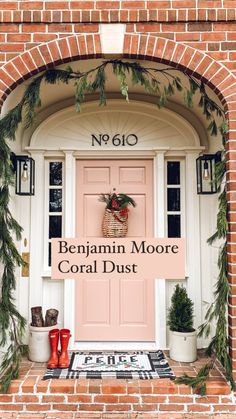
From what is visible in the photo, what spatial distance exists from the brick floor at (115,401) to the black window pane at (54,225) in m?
1.58

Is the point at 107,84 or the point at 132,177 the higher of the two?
the point at 107,84

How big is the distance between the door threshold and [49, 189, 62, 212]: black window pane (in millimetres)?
1471

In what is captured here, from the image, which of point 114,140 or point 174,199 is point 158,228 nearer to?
point 174,199

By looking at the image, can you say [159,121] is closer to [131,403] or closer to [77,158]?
[77,158]

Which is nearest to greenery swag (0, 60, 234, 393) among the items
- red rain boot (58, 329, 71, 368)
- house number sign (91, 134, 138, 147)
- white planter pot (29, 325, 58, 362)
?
white planter pot (29, 325, 58, 362)

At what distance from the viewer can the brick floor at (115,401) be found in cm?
280

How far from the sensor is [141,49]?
114 inches

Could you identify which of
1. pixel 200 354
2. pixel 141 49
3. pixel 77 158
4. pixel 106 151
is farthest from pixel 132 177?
pixel 200 354

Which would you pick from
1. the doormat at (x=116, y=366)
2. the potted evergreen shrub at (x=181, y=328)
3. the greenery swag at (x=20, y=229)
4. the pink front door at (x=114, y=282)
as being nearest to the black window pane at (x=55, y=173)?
the pink front door at (x=114, y=282)

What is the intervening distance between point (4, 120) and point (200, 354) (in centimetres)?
292

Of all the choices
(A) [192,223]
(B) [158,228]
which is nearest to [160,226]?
(B) [158,228]

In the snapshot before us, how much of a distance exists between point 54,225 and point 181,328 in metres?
1.73

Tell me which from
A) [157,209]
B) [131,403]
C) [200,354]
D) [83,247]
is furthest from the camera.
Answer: [157,209]

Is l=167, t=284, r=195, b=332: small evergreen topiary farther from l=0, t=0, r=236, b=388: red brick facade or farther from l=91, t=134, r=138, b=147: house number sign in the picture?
l=91, t=134, r=138, b=147: house number sign
